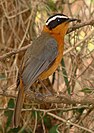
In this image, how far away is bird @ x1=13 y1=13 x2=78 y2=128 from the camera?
15.0 feet

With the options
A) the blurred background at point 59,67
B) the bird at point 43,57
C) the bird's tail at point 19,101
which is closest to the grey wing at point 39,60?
the bird at point 43,57

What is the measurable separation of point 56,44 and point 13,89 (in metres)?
0.80

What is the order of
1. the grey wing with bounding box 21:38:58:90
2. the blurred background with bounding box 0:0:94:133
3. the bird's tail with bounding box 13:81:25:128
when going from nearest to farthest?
the bird's tail with bounding box 13:81:25:128 → the grey wing with bounding box 21:38:58:90 → the blurred background with bounding box 0:0:94:133

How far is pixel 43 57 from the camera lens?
487 centimetres

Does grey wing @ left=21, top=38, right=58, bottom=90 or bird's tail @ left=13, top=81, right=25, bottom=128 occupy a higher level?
grey wing @ left=21, top=38, right=58, bottom=90

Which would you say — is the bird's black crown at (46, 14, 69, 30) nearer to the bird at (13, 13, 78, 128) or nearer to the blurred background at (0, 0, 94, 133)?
the bird at (13, 13, 78, 128)

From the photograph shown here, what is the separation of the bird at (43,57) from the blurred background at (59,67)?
0.35m

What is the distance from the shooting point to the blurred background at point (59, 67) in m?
5.38

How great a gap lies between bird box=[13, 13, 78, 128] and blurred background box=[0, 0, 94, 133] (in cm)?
35

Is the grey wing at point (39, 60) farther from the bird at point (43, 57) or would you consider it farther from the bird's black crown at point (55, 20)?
the bird's black crown at point (55, 20)

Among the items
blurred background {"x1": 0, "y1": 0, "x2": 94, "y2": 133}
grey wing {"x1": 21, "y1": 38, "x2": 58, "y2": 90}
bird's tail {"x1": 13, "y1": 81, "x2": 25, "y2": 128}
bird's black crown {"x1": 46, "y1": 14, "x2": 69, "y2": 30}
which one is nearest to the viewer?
bird's tail {"x1": 13, "y1": 81, "x2": 25, "y2": 128}

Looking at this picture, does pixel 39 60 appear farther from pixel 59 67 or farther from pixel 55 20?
pixel 59 67

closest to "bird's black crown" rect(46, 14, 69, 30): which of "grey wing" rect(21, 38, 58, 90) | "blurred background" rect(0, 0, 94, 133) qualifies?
"grey wing" rect(21, 38, 58, 90)

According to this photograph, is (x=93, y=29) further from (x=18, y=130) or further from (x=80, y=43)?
(x=18, y=130)
